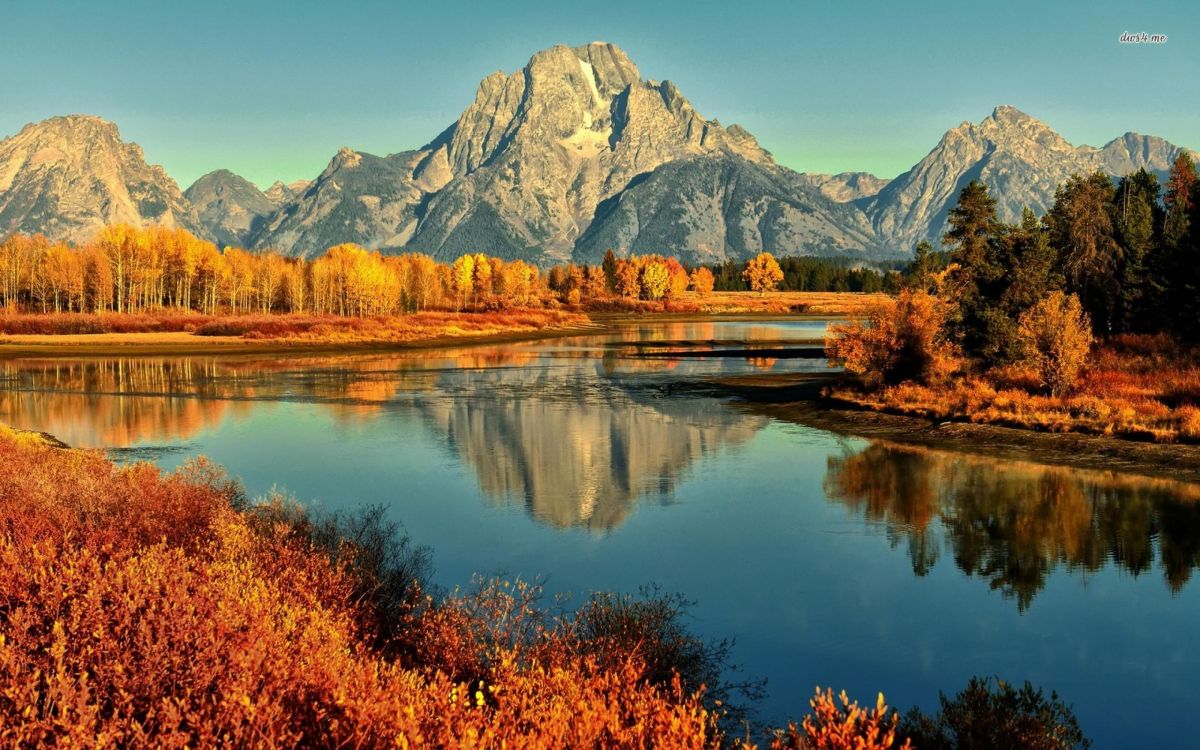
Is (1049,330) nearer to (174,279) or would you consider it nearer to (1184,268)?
(1184,268)

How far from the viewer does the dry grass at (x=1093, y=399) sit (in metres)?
37.7

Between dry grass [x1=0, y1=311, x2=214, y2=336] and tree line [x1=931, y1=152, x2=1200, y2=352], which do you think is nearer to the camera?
tree line [x1=931, y1=152, x2=1200, y2=352]

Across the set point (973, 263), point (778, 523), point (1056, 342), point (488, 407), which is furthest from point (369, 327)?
point (778, 523)

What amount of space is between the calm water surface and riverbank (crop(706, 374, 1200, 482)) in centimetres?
174

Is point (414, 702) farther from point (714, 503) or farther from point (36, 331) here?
point (36, 331)

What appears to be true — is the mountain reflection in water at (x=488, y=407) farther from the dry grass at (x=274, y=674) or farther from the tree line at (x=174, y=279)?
the tree line at (x=174, y=279)

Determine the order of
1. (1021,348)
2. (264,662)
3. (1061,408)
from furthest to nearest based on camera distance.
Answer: (1021,348) → (1061,408) → (264,662)

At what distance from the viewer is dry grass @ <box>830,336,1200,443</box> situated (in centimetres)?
3772

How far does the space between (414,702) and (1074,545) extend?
827 inches

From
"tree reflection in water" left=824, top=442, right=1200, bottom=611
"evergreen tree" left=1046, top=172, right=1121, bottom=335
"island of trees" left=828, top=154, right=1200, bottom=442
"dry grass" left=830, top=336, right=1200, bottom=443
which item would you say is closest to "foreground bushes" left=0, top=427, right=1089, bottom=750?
A: "tree reflection in water" left=824, top=442, right=1200, bottom=611

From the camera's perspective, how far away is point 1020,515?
26.2 metres

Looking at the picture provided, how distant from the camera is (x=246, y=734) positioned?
7492mm

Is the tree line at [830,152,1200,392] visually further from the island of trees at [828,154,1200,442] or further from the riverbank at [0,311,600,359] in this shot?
the riverbank at [0,311,600,359]

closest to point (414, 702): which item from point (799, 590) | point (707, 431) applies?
point (799, 590)
